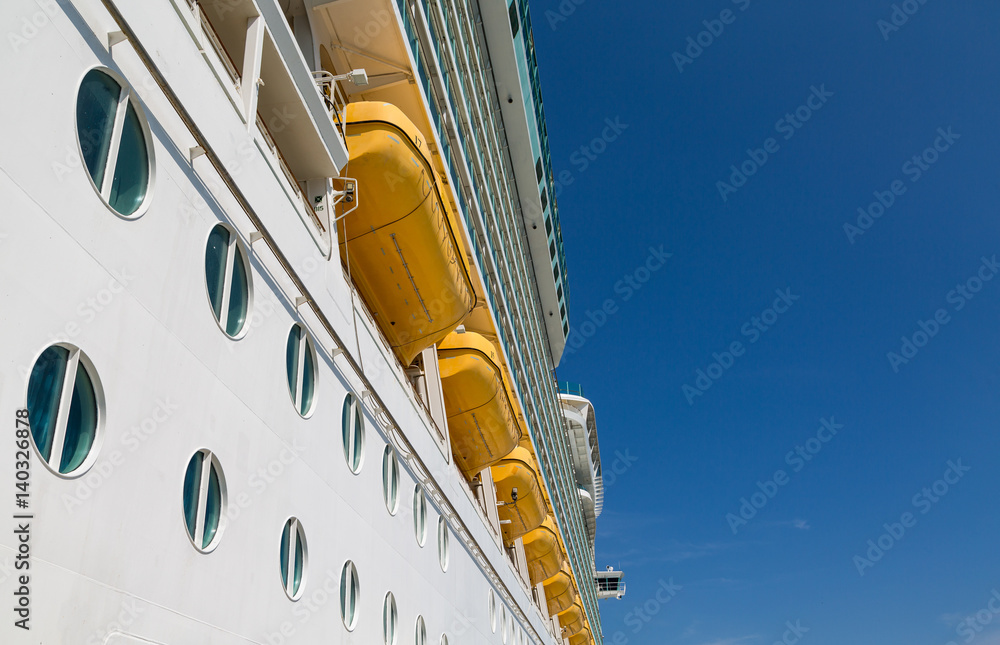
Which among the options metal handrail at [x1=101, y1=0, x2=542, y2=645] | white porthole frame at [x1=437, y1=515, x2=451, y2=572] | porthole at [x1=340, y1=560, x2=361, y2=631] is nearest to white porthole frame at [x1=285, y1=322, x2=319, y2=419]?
metal handrail at [x1=101, y1=0, x2=542, y2=645]

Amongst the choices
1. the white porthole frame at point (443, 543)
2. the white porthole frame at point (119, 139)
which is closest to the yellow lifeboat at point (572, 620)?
the white porthole frame at point (443, 543)

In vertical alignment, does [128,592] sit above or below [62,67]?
below

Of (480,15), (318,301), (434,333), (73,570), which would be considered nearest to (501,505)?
(434,333)

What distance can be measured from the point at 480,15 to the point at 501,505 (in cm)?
1172

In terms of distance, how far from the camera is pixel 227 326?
4289 millimetres

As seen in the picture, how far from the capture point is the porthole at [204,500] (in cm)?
365

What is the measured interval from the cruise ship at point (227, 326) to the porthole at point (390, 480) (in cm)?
4

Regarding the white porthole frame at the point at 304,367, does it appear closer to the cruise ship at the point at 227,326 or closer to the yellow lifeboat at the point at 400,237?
the cruise ship at the point at 227,326

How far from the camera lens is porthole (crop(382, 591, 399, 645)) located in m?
6.45

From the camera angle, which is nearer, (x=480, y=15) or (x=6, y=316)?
(x=6, y=316)

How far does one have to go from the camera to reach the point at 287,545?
187 inches

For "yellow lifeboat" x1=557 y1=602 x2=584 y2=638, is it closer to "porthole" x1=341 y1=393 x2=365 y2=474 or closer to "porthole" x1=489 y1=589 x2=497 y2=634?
"porthole" x1=489 y1=589 x2=497 y2=634

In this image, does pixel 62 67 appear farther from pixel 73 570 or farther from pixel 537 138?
pixel 537 138

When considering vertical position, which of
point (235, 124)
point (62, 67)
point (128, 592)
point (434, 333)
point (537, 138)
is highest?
point (537, 138)
